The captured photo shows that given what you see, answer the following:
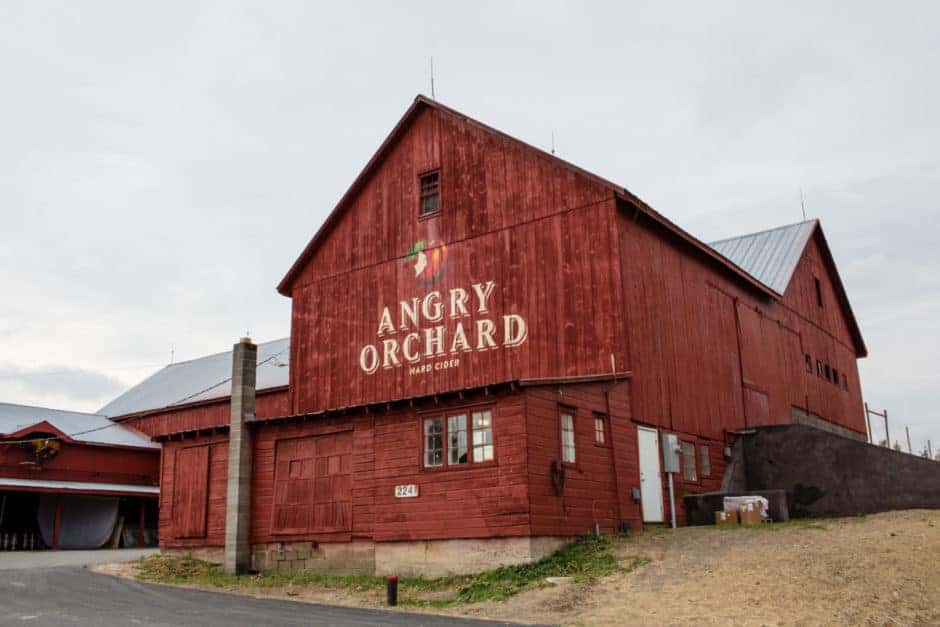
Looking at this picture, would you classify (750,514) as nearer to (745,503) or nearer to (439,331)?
(745,503)

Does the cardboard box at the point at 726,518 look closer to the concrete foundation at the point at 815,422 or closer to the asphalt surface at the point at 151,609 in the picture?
the asphalt surface at the point at 151,609

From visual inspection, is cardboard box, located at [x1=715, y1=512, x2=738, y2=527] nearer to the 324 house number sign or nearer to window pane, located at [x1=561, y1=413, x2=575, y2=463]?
window pane, located at [x1=561, y1=413, x2=575, y2=463]

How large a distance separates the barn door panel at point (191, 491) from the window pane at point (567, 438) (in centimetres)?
1202

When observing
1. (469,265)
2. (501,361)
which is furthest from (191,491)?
(469,265)

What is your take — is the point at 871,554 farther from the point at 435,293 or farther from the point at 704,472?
the point at 435,293

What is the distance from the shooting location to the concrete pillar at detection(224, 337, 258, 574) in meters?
25.1

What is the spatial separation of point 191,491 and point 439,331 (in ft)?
29.3

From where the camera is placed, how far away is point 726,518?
75.9 ft

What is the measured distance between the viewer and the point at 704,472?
2725cm

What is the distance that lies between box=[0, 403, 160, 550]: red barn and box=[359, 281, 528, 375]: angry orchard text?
1810 cm

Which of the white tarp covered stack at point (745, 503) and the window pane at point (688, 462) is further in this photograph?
the window pane at point (688, 462)

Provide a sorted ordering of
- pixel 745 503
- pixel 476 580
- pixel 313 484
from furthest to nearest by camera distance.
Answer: pixel 313 484, pixel 745 503, pixel 476 580

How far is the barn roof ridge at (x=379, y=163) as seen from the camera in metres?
25.5

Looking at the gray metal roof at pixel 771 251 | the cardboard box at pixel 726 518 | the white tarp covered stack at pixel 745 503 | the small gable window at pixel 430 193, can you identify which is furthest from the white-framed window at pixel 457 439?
the gray metal roof at pixel 771 251
